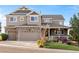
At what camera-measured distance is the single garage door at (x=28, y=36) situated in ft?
34.3

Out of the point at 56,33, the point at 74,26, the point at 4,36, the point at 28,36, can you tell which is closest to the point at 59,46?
the point at 56,33

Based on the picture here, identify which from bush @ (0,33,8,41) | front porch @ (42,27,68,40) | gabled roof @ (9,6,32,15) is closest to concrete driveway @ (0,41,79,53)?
bush @ (0,33,8,41)

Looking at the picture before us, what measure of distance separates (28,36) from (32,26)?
0.97 ft

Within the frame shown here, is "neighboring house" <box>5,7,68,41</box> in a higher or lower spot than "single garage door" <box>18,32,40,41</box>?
higher

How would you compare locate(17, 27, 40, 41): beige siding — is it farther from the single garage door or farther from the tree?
the tree

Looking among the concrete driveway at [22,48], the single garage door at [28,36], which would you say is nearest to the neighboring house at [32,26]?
the single garage door at [28,36]

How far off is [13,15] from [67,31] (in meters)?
1.54

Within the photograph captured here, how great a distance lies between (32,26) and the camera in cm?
1060

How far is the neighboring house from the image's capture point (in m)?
10.5

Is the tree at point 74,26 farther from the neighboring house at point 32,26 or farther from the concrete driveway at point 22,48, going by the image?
the concrete driveway at point 22,48

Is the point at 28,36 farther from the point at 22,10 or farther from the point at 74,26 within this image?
the point at 74,26

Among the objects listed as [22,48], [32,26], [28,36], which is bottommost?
[22,48]
